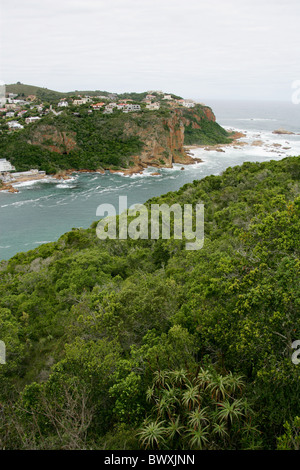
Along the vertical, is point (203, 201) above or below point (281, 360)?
above

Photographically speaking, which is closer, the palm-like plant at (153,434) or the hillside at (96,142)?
the palm-like plant at (153,434)

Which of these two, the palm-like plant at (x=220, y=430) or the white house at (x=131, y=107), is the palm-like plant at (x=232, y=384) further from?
the white house at (x=131, y=107)

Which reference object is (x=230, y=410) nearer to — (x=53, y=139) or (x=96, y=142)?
(x=53, y=139)

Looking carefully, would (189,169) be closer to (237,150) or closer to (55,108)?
(237,150)

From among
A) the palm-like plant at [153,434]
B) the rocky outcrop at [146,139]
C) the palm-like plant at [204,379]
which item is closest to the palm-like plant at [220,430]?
the palm-like plant at [204,379]

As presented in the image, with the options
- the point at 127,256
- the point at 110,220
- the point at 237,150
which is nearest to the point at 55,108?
the point at 237,150

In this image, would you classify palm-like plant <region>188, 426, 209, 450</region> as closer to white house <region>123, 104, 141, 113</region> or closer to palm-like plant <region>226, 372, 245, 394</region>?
palm-like plant <region>226, 372, 245, 394</region>

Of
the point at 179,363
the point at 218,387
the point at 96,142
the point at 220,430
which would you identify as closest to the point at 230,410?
the point at 220,430

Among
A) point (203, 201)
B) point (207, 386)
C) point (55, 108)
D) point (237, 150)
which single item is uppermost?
point (55, 108)

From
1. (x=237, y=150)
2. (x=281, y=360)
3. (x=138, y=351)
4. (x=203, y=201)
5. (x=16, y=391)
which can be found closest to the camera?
(x=281, y=360)
